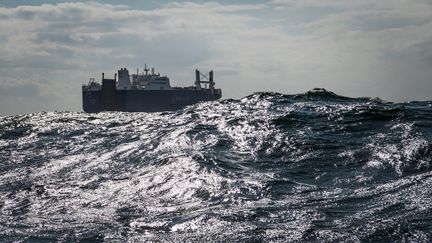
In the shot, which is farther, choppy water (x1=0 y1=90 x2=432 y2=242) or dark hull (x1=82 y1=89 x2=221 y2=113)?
dark hull (x1=82 y1=89 x2=221 y2=113)

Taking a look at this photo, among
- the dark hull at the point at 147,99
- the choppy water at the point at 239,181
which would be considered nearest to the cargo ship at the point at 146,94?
the dark hull at the point at 147,99

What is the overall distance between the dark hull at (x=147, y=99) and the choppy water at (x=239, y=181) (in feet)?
292

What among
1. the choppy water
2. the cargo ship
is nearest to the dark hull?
the cargo ship

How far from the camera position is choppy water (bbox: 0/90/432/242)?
10.9 metres

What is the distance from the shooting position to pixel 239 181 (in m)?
15.6

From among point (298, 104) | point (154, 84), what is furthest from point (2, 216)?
point (154, 84)

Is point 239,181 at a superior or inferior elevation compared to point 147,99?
superior

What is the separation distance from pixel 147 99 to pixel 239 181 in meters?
107

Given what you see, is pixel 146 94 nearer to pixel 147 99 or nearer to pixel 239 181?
pixel 147 99

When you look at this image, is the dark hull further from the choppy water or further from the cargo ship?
the choppy water

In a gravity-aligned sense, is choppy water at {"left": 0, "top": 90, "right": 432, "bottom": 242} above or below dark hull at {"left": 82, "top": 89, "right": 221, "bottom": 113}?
above

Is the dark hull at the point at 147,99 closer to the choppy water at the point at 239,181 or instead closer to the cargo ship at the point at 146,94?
the cargo ship at the point at 146,94

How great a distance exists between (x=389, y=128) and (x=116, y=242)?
1433 centimetres

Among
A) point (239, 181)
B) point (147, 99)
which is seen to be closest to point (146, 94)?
point (147, 99)
